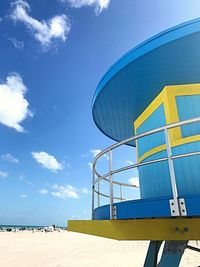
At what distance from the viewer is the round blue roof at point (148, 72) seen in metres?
5.06

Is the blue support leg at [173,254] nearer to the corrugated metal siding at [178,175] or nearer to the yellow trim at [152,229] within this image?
the corrugated metal siding at [178,175]

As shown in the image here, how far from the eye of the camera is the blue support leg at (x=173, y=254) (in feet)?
13.3

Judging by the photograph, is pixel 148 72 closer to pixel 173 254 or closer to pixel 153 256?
pixel 173 254

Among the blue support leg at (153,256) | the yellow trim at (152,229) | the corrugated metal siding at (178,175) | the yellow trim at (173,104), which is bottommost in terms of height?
the blue support leg at (153,256)

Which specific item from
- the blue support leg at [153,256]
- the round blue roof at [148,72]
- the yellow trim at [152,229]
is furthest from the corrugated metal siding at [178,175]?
the round blue roof at [148,72]

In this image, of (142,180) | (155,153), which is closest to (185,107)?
(155,153)

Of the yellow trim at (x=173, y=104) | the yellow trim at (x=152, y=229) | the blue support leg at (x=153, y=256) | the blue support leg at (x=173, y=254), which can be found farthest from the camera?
the blue support leg at (x=153, y=256)

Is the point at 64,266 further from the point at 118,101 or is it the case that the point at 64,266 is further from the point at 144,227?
the point at 144,227

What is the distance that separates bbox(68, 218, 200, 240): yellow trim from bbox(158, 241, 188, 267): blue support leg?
170 centimetres

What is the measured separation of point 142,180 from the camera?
5.59 meters

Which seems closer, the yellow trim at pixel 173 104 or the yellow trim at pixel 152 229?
the yellow trim at pixel 152 229

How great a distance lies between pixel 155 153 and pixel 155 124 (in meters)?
0.73

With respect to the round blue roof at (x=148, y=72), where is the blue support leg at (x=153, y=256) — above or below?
below

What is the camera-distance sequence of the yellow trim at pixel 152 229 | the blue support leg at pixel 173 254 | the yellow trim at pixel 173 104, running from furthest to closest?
1. the yellow trim at pixel 173 104
2. the blue support leg at pixel 173 254
3. the yellow trim at pixel 152 229
